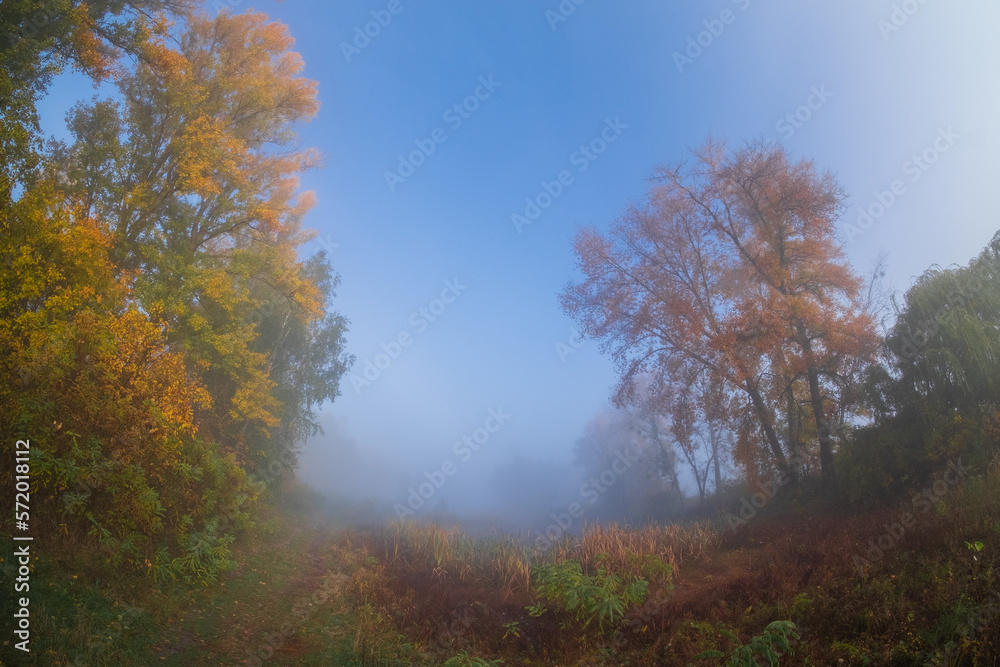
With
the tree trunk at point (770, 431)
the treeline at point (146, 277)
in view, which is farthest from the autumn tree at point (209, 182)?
the tree trunk at point (770, 431)

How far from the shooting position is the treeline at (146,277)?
27.0 feet

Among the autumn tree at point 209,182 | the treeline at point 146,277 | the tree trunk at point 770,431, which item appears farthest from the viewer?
the tree trunk at point 770,431

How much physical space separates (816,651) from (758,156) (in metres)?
16.8

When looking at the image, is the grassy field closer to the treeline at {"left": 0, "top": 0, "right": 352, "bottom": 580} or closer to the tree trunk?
the treeline at {"left": 0, "top": 0, "right": 352, "bottom": 580}

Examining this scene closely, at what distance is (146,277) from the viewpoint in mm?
13672

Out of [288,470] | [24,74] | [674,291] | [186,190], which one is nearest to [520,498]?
[288,470]

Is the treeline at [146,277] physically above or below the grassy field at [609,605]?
above

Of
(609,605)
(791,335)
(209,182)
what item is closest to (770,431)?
(791,335)

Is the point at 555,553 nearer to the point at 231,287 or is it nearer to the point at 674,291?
the point at 674,291

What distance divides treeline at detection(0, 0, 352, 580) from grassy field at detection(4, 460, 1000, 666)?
142 centimetres

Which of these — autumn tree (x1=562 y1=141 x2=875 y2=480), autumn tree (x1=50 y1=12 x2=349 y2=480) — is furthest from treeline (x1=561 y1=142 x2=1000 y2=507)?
autumn tree (x1=50 y1=12 x2=349 y2=480)

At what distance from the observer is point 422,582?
36.8 ft

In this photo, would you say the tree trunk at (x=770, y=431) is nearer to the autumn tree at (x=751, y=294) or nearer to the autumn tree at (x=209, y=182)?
the autumn tree at (x=751, y=294)

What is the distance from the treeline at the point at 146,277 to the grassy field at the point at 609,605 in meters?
1.42
